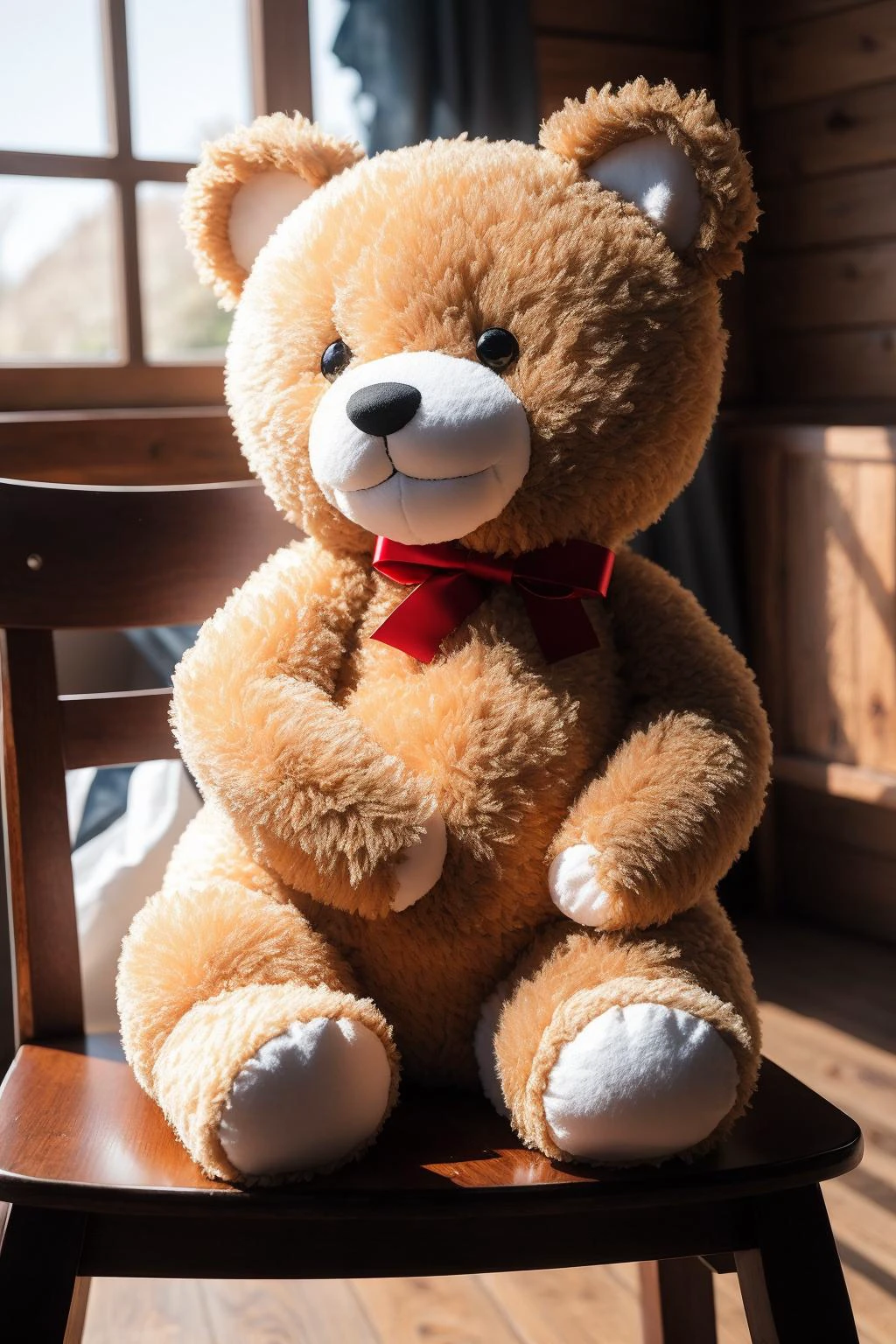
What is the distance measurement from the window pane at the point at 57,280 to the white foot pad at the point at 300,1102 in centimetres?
763

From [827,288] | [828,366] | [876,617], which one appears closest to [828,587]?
[876,617]

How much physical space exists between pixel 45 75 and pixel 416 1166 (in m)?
5.10

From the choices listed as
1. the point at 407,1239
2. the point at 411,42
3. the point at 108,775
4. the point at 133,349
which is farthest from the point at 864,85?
the point at 407,1239

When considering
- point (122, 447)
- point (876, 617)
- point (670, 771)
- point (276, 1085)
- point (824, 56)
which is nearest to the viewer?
point (276, 1085)

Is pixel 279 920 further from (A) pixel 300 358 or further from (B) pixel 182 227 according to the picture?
(B) pixel 182 227

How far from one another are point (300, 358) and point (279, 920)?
0.33 m

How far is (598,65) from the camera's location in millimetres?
2145

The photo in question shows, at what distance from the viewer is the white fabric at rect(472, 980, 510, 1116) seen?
713 mm

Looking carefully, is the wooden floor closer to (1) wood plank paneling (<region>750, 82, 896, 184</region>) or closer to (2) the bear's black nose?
(2) the bear's black nose

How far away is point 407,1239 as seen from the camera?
0.64 m

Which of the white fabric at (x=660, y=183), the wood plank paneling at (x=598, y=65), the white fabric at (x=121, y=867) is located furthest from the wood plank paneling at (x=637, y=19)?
the white fabric at (x=660, y=183)

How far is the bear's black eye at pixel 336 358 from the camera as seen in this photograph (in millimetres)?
755

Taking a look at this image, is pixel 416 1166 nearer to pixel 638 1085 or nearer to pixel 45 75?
pixel 638 1085

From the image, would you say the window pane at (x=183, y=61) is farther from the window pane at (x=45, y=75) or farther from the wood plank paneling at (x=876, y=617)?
the wood plank paneling at (x=876, y=617)
